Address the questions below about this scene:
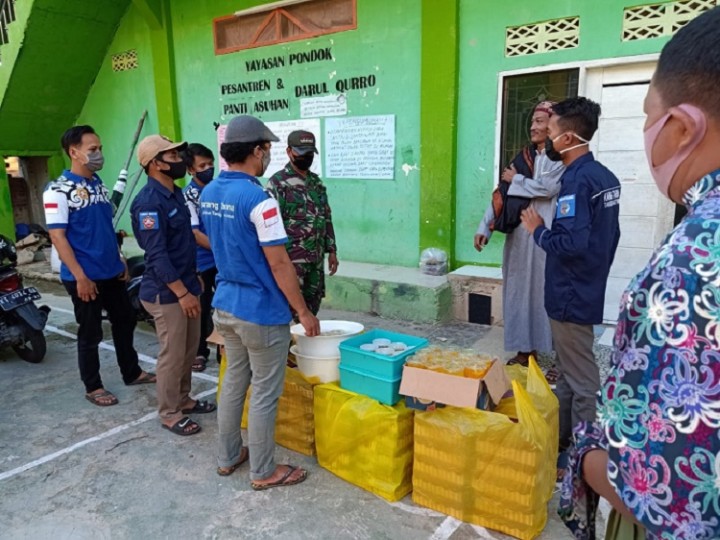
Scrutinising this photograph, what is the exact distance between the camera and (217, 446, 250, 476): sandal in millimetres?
2885

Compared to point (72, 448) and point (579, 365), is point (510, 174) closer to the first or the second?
point (579, 365)

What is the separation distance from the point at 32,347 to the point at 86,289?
1695mm

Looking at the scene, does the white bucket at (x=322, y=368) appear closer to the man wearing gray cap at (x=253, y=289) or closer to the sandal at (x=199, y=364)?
the man wearing gray cap at (x=253, y=289)

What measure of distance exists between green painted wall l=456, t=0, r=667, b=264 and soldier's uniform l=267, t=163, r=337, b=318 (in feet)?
7.93

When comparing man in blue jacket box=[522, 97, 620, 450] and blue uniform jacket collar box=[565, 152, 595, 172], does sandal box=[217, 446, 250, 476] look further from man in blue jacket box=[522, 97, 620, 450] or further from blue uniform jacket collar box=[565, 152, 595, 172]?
blue uniform jacket collar box=[565, 152, 595, 172]

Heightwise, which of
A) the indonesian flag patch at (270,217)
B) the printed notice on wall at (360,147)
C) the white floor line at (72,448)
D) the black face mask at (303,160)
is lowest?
the white floor line at (72,448)

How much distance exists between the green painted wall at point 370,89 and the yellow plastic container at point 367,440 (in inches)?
141

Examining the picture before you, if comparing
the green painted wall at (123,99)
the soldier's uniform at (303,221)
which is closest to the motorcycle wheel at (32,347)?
the soldier's uniform at (303,221)

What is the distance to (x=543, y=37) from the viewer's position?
16.2 ft

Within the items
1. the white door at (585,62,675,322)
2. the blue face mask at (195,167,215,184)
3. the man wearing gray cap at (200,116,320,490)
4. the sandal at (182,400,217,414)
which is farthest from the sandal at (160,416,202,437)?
the white door at (585,62,675,322)

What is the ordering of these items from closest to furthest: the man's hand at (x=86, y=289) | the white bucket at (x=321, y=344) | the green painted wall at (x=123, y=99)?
the white bucket at (x=321, y=344) → the man's hand at (x=86, y=289) → the green painted wall at (x=123, y=99)

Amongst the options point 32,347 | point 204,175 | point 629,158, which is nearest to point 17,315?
point 32,347

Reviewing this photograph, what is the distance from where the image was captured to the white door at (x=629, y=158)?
4.66 metres

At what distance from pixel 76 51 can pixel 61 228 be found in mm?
6646
